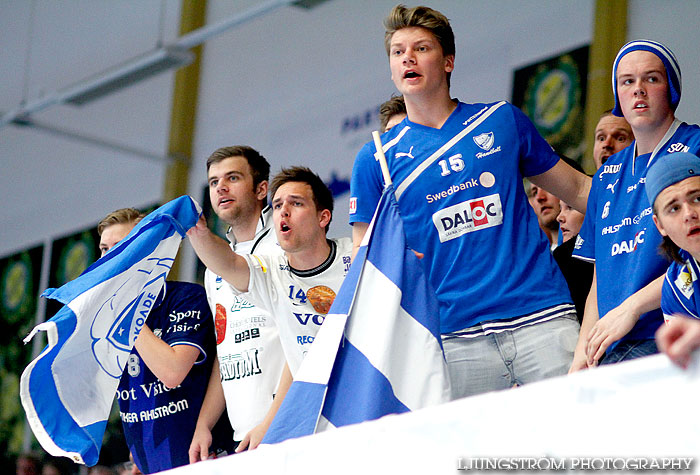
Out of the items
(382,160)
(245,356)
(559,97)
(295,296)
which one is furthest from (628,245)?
(559,97)

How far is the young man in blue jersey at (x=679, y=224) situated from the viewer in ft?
6.48

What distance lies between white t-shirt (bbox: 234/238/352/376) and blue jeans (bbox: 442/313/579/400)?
71 cm

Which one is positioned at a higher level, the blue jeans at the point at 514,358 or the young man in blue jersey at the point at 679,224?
the young man in blue jersey at the point at 679,224

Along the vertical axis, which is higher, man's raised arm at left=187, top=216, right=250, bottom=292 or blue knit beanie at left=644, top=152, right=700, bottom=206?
blue knit beanie at left=644, top=152, right=700, bottom=206

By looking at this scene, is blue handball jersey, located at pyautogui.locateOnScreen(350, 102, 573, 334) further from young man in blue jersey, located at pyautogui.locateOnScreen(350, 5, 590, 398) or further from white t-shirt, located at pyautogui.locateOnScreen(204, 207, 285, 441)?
white t-shirt, located at pyautogui.locateOnScreen(204, 207, 285, 441)

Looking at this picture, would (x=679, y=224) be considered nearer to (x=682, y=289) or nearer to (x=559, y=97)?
(x=682, y=289)

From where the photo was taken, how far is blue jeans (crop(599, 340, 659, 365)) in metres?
2.18

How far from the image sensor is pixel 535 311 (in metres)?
2.29

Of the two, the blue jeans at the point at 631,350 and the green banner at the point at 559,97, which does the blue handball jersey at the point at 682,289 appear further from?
the green banner at the point at 559,97

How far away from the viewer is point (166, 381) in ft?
10.1

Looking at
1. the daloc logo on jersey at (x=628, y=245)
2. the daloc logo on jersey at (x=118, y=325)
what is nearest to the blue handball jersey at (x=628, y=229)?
the daloc logo on jersey at (x=628, y=245)

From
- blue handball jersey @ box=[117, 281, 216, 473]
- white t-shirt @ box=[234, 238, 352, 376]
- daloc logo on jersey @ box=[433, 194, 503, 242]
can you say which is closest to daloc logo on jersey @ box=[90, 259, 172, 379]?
white t-shirt @ box=[234, 238, 352, 376]

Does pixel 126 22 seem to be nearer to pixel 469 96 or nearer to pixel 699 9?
pixel 469 96

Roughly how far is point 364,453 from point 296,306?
4.48ft
